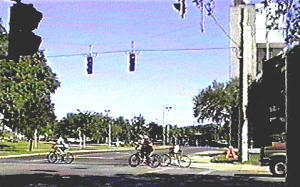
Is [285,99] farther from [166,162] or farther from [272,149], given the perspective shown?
[166,162]

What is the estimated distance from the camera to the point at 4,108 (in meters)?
53.4

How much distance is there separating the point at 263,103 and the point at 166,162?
26.2m

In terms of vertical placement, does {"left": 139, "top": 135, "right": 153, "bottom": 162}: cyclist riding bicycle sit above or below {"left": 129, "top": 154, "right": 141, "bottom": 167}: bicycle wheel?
above

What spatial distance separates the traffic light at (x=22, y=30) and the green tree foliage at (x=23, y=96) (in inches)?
1562

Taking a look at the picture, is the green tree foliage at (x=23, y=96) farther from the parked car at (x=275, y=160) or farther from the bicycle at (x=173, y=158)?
the parked car at (x=275, y=160)

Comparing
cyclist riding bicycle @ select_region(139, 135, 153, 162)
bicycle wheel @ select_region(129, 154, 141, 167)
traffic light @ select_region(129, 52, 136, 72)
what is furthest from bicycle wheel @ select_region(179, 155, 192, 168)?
traffic light @ select_region(129, 52, 136, 72)

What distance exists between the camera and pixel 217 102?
7300 centimetres

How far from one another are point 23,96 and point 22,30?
44.2 m

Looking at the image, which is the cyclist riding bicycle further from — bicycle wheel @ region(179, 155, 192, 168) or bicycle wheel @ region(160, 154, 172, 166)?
bicycle wheel @ region(179, 155, 192, 168)

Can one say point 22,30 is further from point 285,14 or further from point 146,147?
point 146,147

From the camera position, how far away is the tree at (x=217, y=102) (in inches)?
2820

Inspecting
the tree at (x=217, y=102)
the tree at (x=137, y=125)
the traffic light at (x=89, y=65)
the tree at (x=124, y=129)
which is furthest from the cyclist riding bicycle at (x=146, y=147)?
the tree at (x=137, y=125)

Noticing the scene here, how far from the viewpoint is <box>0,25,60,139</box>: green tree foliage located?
52656mm

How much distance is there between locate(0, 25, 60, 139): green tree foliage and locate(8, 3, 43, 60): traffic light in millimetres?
39680
